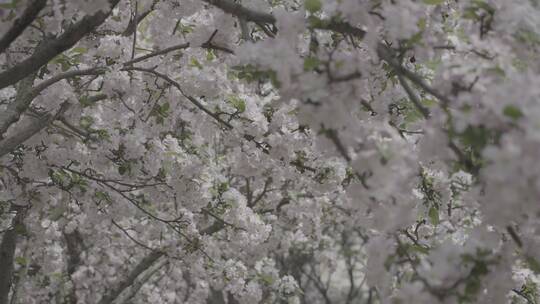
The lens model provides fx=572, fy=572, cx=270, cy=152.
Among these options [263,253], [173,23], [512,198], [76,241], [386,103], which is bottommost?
[512,198]

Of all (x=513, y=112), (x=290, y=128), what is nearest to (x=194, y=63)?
(x=290, y=128)

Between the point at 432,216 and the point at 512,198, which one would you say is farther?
the point at 432,216

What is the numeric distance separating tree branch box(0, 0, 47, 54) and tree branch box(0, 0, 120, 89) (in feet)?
0.89

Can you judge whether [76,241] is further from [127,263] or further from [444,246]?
[444,246]

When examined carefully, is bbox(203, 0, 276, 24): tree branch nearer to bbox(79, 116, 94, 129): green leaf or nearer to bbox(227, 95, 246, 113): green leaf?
bbox(227, 95, 246, 113): green leaf

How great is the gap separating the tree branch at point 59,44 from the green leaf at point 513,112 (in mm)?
1988

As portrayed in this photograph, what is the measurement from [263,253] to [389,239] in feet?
23.6

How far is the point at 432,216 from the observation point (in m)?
3.76

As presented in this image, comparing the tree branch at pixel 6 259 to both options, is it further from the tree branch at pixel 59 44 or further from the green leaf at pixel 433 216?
the green leaf at pixel 433 216

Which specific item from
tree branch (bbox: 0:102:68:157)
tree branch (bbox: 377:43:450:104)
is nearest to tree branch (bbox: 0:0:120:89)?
tree branch (bbox: 0:102:68:157)

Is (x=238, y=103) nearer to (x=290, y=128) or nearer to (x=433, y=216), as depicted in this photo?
(x=290, y=128)

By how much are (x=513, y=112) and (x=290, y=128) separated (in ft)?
10.4

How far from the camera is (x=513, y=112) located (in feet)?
5.32

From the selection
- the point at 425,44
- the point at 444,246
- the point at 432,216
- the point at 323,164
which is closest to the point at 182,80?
the point at 323,164
